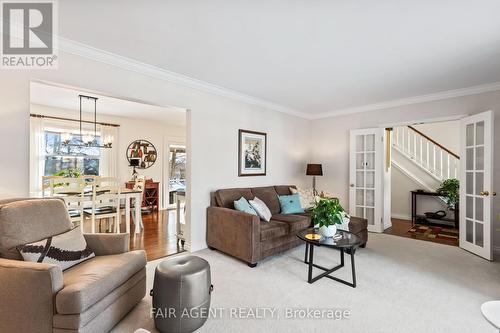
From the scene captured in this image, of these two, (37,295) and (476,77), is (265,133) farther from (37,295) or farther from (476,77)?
(37,295)

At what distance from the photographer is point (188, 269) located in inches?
73.4

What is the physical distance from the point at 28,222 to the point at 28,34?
5.88 ft

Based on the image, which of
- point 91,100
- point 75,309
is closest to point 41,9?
point 75,309

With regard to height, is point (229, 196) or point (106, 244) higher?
point (229, 196)

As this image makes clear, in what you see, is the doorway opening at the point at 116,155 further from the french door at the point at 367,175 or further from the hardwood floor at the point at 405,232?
the hardwood floor at the point at 405,232

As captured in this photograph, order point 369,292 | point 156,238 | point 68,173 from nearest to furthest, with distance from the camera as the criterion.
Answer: point 369,292, point 156,238, point 68,173

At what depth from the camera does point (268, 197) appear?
4.30m

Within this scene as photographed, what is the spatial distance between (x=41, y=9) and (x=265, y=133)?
346 centimetres

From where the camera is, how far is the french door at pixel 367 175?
4742 millimetres

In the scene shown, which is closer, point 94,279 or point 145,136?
point 94,279

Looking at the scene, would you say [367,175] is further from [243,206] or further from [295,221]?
[243,206]

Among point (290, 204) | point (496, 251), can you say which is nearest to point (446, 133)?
point (496, 251)

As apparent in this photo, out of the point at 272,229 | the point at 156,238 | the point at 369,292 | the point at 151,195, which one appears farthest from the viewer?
the point at 151,195

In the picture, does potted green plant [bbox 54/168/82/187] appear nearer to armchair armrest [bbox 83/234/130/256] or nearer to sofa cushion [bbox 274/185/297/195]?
armchair armrest [bbox 83/234/130/256]
